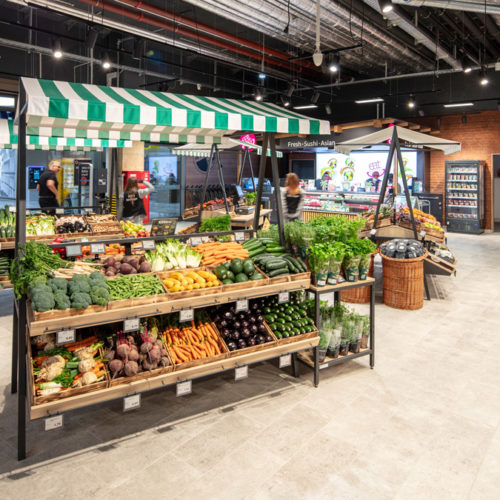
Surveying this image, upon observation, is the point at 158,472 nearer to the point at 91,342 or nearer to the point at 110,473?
the point at 110,473

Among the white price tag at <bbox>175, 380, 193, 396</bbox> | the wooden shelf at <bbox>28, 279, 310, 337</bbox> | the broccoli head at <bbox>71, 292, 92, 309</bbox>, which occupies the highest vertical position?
the broccoli head at <bbox>71, 292, 92, 309</bbox>

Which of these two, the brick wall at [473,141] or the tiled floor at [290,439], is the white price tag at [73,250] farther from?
the brick wall at [473,141]

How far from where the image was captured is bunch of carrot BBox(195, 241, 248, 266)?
390 centimetres

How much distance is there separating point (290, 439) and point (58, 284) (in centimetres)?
187

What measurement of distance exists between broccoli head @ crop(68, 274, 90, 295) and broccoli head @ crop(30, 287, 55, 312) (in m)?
0.17

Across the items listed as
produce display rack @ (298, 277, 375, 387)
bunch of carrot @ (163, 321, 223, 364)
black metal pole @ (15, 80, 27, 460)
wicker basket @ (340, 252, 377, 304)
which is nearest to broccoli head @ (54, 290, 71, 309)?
black metal pole @ (15, 80, 27, 460)

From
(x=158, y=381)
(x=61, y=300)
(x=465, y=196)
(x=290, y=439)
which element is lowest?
(x=290, y=439)

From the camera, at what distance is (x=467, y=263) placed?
9227mm

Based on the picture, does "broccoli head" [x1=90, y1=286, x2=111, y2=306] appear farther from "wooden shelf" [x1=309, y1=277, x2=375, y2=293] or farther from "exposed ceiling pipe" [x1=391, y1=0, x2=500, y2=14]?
"exposed ceiling pipe" [x1=391, y1=0, x2=500, y2=14]

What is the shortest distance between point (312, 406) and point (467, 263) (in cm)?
713

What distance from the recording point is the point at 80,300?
9.05 ft

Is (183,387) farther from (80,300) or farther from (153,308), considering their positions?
(80,300)

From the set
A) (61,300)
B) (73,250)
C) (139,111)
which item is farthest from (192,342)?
(139,111)

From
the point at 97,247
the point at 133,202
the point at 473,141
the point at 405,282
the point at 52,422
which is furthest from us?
the point at 473,141
